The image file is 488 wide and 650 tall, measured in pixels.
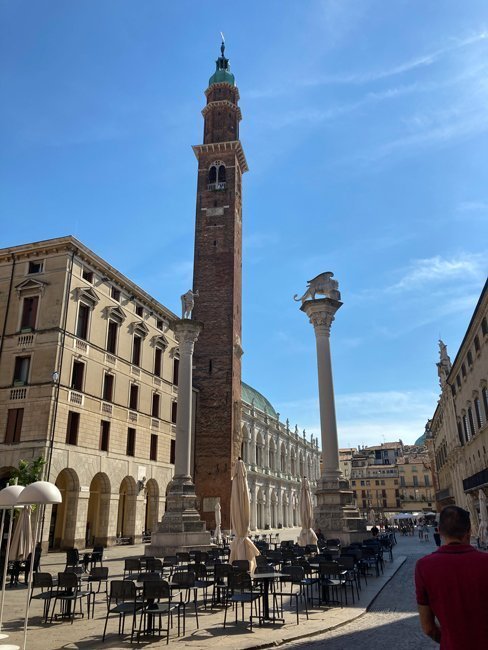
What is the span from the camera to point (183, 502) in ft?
69.4

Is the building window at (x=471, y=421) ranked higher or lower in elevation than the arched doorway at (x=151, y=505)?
higher

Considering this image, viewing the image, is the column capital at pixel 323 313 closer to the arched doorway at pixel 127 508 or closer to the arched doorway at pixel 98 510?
the arched doorway at pixel 98 510

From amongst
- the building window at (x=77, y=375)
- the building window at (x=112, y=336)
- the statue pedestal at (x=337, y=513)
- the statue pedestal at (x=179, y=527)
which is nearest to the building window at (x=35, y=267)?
the building window at (x=112, y=336)

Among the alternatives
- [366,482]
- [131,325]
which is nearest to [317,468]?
[366,482]

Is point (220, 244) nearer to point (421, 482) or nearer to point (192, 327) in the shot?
point (192, 327)

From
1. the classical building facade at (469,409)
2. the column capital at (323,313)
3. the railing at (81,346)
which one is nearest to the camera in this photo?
the column capital at (323,313)

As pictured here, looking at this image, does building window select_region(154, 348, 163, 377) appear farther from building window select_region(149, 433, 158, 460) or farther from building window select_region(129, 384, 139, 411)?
building window select_region(149, 433, 158, 460)

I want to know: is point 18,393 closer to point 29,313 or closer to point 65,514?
point 29,313


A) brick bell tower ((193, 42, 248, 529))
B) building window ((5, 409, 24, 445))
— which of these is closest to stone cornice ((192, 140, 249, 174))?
brick bell tower ((193, 42, 248, 529))

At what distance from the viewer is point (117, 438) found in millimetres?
30109

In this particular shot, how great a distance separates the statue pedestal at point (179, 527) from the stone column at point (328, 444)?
197 inches

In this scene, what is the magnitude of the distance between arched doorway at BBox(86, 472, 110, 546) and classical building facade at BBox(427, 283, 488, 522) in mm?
20558

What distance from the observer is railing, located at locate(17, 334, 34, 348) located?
26636 millimetres

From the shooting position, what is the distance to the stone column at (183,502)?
2008 cm
